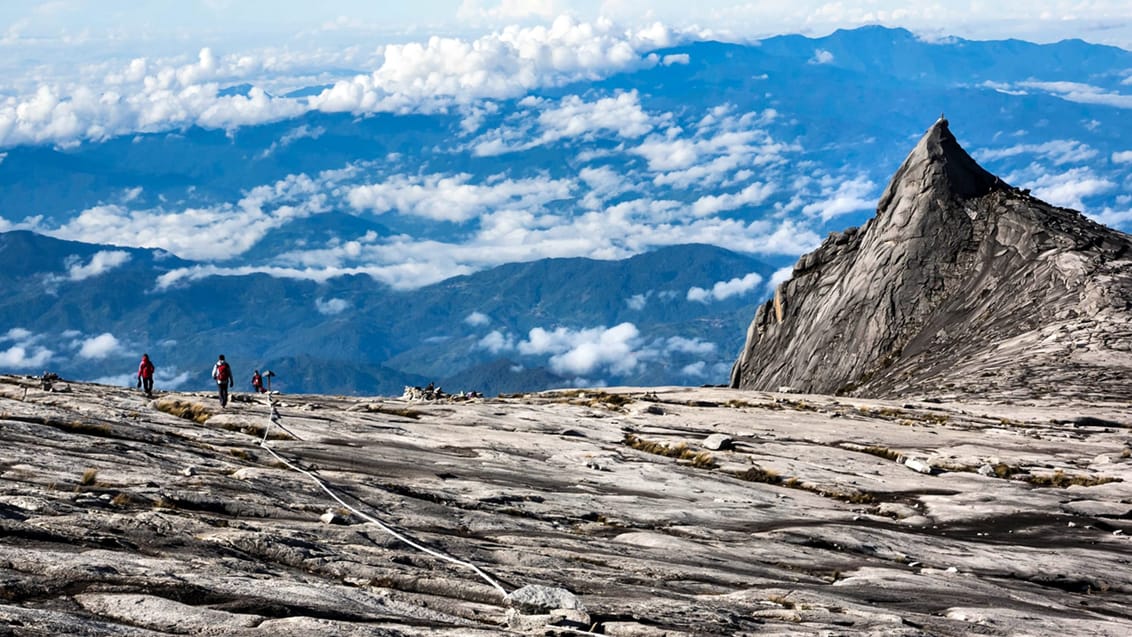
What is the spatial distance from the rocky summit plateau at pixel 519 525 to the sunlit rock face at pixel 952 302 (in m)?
31.9

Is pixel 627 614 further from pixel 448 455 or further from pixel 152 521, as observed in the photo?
pixel 448 455

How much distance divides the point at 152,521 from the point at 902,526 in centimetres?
2440

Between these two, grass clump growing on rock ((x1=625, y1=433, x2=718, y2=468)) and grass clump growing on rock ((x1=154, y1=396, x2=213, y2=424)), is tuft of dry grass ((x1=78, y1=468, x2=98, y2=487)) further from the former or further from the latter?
grass clump growing on rock ((x1=625, y1=433, x2=718, y2=468))

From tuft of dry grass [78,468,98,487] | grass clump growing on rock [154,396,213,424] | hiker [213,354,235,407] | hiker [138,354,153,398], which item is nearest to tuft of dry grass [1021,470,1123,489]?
grass clump growing on rock [154,396,213,424]

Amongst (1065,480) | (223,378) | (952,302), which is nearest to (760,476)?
(1065,480)

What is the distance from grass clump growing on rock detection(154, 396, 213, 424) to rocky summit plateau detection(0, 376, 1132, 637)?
20cm

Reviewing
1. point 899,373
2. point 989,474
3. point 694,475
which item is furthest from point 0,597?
point 899,373

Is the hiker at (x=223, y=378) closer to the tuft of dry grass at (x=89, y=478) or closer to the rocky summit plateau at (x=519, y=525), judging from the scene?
the rocky summit plateau at (x=519, y=525)

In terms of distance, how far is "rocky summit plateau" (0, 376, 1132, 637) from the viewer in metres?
19.3

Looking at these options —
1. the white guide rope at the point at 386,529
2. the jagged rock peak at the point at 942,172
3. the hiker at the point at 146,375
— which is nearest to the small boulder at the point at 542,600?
the white guide rope at the point at 386,529

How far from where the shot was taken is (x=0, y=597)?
1686 cm

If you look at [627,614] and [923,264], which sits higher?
[923,264]

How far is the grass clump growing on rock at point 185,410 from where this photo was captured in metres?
41.0

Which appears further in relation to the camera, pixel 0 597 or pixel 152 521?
pixel 152 521
